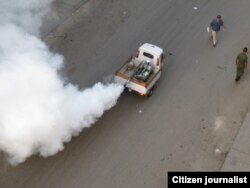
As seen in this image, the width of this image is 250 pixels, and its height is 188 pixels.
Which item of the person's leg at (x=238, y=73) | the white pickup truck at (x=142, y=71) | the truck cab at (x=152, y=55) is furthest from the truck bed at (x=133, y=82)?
the person's leg at (x=238, y=73)

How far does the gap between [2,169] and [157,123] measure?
499cm

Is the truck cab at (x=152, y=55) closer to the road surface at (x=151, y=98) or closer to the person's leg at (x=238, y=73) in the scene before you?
the road surface at (x=151, y=98)

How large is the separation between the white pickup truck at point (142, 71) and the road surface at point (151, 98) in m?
0.67

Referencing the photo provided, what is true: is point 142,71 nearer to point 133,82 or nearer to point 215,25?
point 133,82

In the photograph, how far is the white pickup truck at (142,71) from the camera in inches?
557

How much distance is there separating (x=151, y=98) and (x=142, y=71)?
1014mm

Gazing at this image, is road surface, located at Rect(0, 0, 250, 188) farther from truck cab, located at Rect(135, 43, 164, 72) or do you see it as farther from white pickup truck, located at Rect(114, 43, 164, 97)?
truck cab, located at Rect(135, 43, 164, 72)

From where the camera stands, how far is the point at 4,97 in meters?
12.3

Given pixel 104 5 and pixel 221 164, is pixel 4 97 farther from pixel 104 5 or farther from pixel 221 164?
pixel 104 5

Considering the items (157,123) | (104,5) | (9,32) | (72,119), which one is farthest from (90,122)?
(104,5)

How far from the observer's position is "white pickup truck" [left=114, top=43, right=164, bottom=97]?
14137 millimetres
